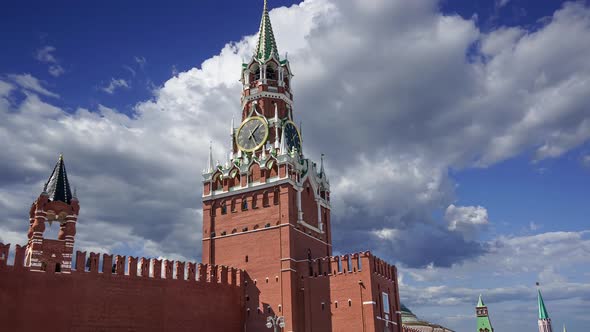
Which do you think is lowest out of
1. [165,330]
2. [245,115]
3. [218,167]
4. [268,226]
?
[165,330]

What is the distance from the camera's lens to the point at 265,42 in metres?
60.7

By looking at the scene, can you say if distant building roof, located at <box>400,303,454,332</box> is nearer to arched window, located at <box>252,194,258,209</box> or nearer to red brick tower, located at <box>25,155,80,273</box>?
arched window, located at <box>252,194,258,209</box>

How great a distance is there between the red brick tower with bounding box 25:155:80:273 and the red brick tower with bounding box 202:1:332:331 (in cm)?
1477

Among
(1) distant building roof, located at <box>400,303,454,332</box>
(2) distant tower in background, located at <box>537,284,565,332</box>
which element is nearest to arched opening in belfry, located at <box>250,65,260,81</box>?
(1) distant building roof, located at <box>400,303,454,332</box>

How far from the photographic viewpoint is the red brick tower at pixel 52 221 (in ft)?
125

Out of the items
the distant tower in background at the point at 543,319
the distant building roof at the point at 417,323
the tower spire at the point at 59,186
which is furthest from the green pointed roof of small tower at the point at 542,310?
the tower spire at the point at 59,186

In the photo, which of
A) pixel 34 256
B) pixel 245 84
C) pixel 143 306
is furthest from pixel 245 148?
pixel 34 256

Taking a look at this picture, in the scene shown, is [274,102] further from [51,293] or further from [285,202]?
[51,293]

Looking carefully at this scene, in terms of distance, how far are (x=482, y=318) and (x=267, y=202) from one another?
71.8 m

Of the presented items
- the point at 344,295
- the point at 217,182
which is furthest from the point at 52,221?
the point at 344,295

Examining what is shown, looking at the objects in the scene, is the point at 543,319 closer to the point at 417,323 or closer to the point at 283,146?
the point at 417,323

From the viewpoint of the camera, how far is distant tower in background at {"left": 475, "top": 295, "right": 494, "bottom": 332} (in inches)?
4218

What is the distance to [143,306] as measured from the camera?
41781 millimetres

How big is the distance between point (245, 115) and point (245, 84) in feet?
10.6
